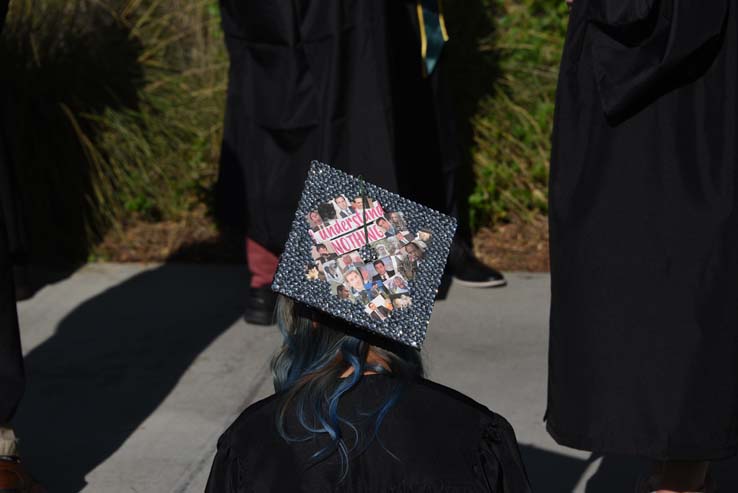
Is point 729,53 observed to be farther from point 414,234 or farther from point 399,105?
point 399,105

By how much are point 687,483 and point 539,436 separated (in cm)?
77

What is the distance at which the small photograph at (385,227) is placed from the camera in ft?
7.29

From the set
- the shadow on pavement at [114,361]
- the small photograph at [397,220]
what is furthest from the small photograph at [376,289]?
the shadow on pavement at [114,361]

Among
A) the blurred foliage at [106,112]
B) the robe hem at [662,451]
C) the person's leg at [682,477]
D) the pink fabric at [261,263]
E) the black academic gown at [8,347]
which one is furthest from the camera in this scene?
the blurred foliage at [106,112]

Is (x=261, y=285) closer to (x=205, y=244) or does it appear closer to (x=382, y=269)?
(x=205, y=244)

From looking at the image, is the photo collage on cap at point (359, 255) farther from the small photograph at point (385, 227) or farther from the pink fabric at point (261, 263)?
the pink fabric at point (261, 263)

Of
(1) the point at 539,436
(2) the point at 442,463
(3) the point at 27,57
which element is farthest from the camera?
(3) the point at 27,57

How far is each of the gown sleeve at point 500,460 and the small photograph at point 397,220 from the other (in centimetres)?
38

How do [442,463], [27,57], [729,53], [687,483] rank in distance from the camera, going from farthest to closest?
[27,57] < [687,483] < [729,53] < [442,463]

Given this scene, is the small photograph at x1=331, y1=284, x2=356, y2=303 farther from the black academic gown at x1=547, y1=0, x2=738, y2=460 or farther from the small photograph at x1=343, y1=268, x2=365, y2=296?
the black academic gown at x1=547, y1=0, x2=738, y2=460

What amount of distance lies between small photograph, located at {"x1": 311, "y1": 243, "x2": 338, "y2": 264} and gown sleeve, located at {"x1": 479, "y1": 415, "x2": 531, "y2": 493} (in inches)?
16.0

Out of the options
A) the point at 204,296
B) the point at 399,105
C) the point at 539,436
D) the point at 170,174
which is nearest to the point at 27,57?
the point at 170,174

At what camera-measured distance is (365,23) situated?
4469mm

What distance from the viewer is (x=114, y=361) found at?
463 centimetres
